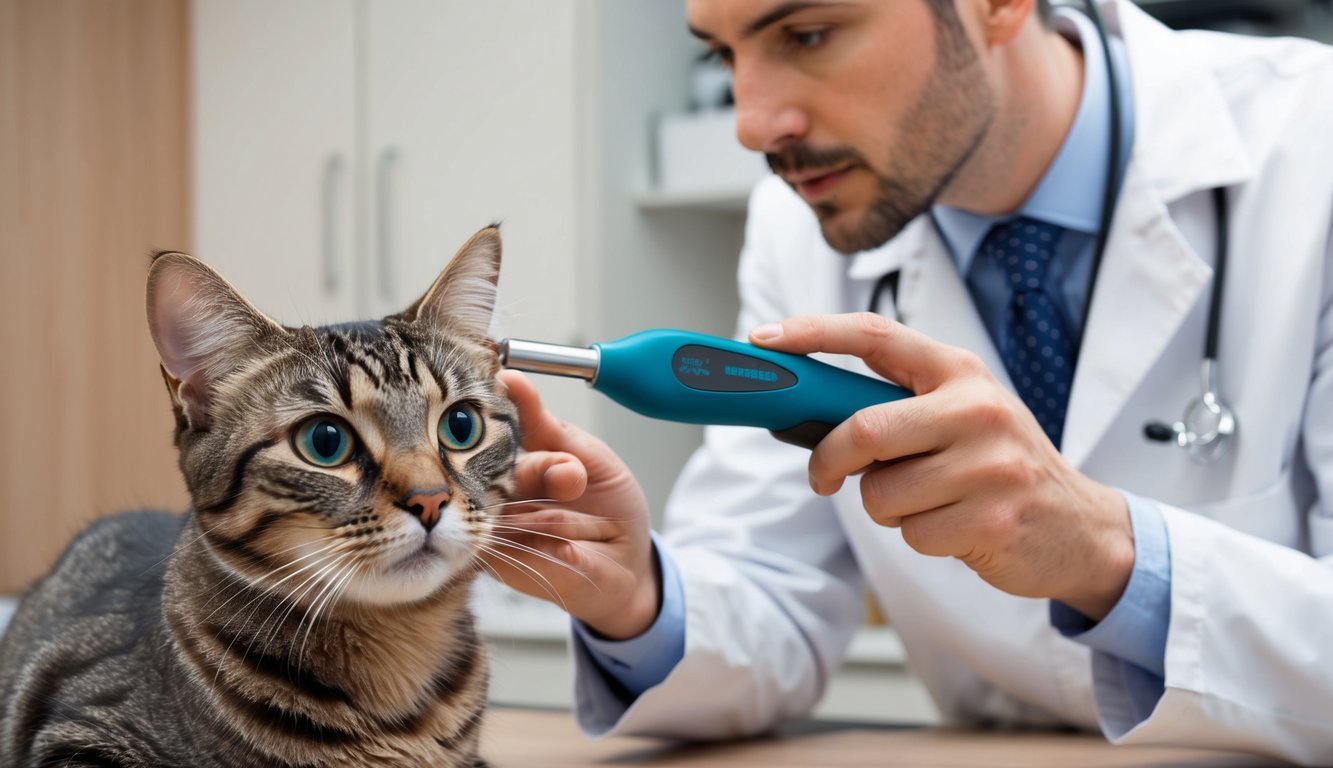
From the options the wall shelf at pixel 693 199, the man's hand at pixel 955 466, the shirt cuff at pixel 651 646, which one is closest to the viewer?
the man's hand at pixel 955 466

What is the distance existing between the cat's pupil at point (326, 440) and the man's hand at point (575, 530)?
4.5 inches

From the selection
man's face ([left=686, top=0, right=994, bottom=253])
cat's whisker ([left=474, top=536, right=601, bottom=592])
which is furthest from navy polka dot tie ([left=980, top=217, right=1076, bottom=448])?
cat's whisker ([left=474, top=536, right=601, bottom=592])

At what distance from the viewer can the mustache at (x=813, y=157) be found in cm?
117

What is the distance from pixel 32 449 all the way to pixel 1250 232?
8.13ft

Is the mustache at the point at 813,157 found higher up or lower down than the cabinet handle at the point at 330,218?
higher up

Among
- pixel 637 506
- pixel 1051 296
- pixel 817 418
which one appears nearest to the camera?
pixel 817 418

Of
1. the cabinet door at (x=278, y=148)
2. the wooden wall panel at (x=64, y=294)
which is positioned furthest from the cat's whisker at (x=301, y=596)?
the wooden wall panel at (x=64, y=294)

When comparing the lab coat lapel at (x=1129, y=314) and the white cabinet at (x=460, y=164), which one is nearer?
the lab coat lapel at (x=1129, y=314)

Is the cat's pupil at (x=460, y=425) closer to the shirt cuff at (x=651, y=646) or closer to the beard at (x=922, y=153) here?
the shirt cuff at (x=651, y=646)

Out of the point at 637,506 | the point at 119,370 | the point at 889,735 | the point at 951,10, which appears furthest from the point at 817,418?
the point at 119,370

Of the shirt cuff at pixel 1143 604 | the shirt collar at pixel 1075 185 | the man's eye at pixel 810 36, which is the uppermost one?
the man's eye at pixel 810 36

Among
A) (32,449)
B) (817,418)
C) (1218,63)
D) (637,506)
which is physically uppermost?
(1218,63)

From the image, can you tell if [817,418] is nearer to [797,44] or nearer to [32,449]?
[797,44]

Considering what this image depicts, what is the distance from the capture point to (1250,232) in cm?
120
